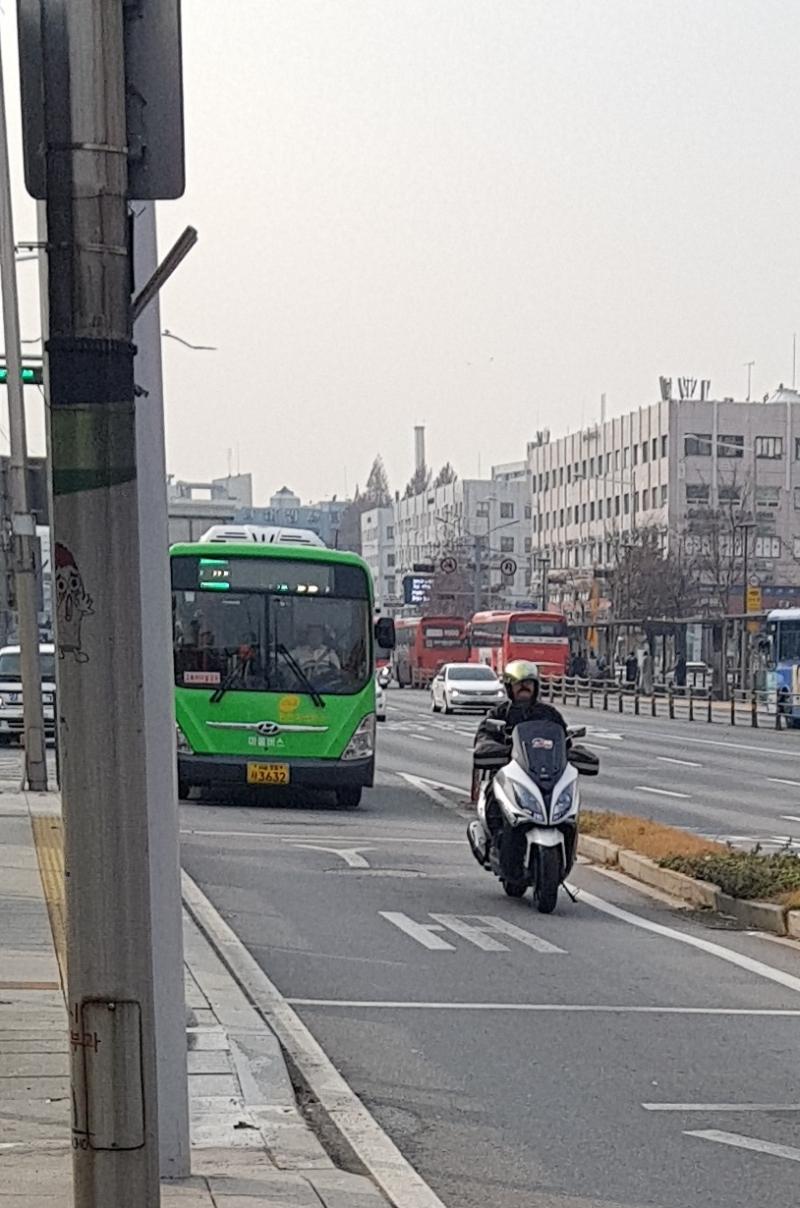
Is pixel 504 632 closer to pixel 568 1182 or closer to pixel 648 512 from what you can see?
pixel 648 512

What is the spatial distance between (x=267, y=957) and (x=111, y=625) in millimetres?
7410

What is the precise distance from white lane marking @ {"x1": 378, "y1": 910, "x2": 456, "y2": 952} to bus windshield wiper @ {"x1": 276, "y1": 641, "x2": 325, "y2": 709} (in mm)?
9186

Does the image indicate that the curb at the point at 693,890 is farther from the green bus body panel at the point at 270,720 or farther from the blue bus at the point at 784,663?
the blue bus at the point at 784,663

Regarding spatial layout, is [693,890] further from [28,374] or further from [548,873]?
[28,374]

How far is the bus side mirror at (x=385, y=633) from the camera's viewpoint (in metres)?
23.0

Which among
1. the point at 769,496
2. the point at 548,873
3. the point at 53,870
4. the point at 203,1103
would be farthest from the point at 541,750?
the point at 769,496

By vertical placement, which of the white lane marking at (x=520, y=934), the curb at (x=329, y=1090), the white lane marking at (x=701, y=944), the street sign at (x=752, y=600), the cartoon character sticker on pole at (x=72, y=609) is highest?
the street sign at (x=752, y=600)

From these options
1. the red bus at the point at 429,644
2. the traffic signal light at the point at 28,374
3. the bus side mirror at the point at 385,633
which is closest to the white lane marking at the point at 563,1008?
the traffic signal light at the point at 28,374

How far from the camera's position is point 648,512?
401 ft

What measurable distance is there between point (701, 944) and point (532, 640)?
60.2m

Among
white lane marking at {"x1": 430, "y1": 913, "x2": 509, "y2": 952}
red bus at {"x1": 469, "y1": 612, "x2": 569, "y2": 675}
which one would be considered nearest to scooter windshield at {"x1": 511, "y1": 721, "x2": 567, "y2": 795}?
white lane marking at {"x1": 430, "y1": 913, "x2": 509, "y2": 952}

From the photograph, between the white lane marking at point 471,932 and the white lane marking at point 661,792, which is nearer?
the white lane marking at point 471,932

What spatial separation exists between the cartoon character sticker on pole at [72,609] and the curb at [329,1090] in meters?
2.66

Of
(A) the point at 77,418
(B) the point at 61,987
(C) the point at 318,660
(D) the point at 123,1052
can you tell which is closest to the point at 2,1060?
(B) the point at 61,987
